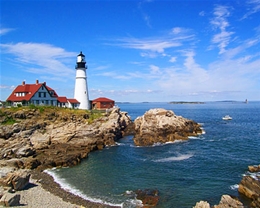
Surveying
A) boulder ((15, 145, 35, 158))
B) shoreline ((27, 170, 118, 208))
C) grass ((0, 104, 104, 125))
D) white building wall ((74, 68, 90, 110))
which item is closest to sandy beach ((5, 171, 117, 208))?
shoreline ((27, 170, 118, 208))

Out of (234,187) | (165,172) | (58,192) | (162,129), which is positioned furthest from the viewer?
(162,129)

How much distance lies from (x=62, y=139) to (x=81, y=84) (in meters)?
18.3

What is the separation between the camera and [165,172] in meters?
29.3

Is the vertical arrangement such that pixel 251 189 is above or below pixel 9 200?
below

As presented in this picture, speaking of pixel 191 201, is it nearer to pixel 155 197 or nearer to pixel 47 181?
pixel 155 197

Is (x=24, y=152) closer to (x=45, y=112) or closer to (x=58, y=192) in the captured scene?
(x=45, y=112)

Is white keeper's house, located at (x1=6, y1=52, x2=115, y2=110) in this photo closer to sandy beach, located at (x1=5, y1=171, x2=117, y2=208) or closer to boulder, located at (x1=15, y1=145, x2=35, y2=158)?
boulder, located at (x1=15, y1=145, x2=35, y2=158)

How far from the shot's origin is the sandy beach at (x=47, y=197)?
2077 centimetres

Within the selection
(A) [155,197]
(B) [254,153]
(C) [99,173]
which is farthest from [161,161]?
(B) [254,153]

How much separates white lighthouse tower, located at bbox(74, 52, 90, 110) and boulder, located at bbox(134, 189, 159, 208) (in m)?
36.8

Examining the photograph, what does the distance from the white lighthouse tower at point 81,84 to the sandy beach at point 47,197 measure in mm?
32044

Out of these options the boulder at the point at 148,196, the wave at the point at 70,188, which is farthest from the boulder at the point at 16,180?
the boulder at the point at 148,196

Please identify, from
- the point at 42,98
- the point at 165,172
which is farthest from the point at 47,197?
the point at 42,98

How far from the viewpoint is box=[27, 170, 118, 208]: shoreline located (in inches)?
844
